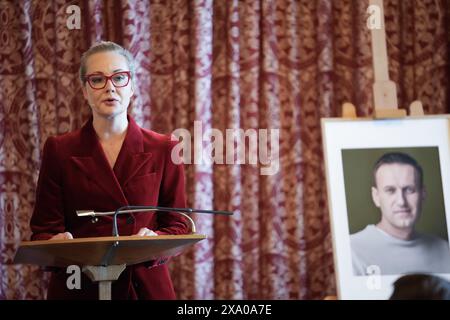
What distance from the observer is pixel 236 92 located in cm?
326

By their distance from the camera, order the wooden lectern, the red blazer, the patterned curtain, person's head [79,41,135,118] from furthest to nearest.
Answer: the patterned curtain → person's head [79,41,135,118] → the red blazer → the wooden lectern

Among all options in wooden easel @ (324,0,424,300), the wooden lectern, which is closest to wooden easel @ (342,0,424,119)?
wooden easel @ (324,0,424,300)

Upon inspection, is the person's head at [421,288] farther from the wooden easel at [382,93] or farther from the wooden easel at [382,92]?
the wooden easel at [382,92]

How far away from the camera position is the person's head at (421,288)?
2561 mm

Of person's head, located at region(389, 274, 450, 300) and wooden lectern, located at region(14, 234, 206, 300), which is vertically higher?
wooden lectern, located at region(14, 234, 206, 300)

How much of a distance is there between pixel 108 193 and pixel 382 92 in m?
1.26

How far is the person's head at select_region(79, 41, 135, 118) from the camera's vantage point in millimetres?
2227

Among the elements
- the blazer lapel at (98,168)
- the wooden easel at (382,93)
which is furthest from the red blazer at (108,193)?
the wooden easel at (382,93)

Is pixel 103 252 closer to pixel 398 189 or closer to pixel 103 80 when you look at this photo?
pixel 103 80

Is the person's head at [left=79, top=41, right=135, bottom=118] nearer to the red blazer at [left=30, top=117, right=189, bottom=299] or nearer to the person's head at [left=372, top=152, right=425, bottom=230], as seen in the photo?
the red blazer at [left=30, top=117, right=189, bottom=299]

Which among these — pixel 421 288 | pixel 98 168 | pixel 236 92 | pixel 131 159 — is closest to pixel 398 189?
pixel 421 288

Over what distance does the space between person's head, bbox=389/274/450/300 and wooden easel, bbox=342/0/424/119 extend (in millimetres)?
654

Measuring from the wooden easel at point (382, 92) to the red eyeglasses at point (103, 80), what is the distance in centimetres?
99
